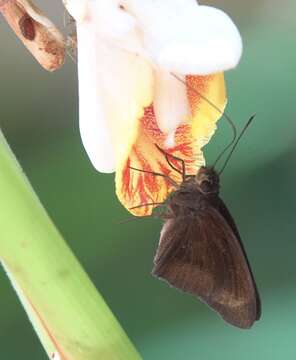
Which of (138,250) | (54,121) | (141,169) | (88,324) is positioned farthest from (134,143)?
(54,121)

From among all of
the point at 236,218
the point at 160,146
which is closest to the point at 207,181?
the point at 160,146

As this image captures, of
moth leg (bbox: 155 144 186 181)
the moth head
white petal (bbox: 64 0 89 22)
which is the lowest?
the moth head

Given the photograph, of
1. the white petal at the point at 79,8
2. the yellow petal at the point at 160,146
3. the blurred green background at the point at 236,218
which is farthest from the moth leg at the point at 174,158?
the blurred green background at the point at 236,218

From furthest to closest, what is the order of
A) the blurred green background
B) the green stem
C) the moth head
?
the blurred green background
the moth head
the green stem

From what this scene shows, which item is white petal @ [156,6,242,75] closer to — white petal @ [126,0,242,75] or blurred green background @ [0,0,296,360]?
white petal @ [126,0,242,75]

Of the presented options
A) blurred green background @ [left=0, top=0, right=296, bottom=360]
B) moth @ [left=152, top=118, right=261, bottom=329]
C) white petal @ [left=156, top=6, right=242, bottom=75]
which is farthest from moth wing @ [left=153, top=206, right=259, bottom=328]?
blurred green background @ [left=0, top=0, right=296, bottom=360]

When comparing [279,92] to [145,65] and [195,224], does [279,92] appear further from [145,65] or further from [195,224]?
[145,65]

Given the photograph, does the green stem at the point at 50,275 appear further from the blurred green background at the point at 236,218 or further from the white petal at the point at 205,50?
the blurred green background at the point at 236,218

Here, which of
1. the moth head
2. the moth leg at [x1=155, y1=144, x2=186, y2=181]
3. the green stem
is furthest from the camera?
the moth head
